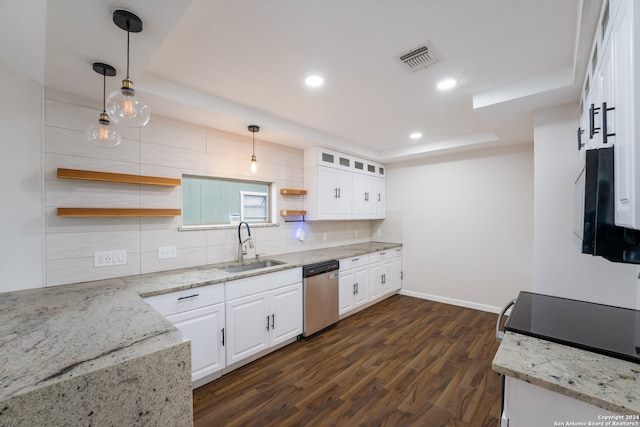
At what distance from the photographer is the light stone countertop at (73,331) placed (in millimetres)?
808

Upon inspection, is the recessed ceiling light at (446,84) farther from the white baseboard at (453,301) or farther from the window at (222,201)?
the white baseboard at (453,301)

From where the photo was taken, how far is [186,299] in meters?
2.07

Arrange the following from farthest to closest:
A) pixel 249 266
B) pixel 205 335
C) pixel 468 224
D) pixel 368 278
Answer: pixel 468 224 → pixel 368 278 → pixel 249 266 → pixel 205 335

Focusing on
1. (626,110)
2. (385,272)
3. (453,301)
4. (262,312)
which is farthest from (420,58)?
(453,301)

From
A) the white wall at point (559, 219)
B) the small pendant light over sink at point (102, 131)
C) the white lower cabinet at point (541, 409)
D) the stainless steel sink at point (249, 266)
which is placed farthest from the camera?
the stainless steel sink at point (249, 266)

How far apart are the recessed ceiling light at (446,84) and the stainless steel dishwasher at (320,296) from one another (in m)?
2.17

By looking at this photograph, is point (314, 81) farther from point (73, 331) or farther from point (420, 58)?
point (73, 331)

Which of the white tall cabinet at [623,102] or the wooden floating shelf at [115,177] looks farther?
the wooden floating shelf at [115,177]

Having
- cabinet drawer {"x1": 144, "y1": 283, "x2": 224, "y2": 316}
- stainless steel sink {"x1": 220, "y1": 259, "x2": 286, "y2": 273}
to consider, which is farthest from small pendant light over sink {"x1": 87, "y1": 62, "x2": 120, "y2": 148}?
stainless steel sink {"x1": 220, "y1": 259, "x2": 286, "y2": 273}

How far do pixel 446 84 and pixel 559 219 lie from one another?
1.48 m

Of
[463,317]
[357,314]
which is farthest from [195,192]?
[463,317]

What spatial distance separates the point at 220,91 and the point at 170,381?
2.21 meters

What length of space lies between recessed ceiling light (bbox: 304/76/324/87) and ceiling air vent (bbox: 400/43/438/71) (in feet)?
2.12

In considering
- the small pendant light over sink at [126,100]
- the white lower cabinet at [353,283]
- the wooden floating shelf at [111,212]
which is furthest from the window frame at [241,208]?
the small pendant light over sink at [126,100]
